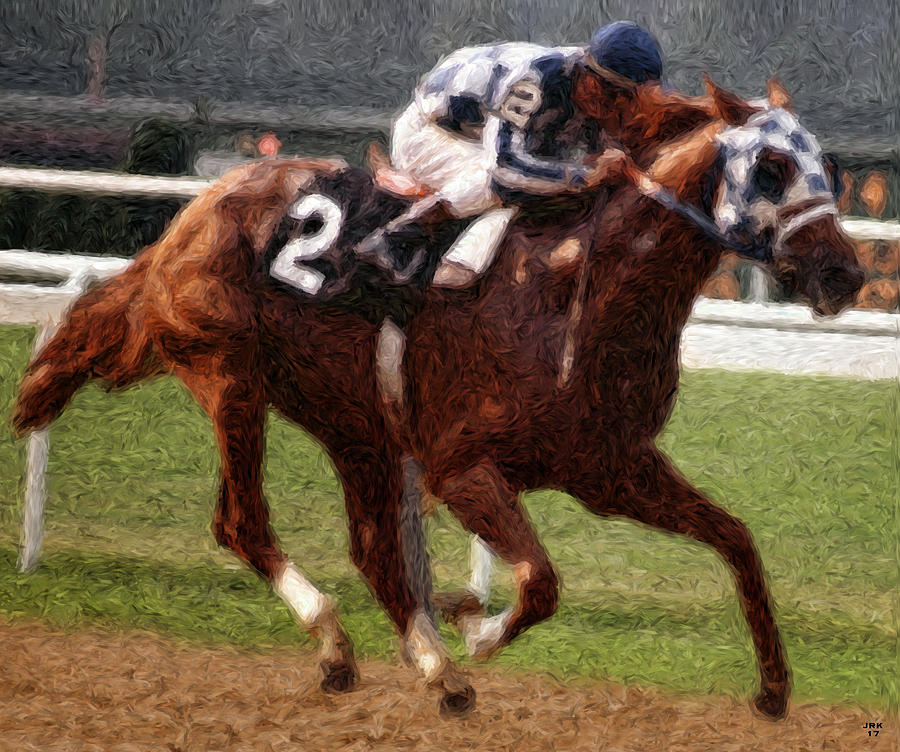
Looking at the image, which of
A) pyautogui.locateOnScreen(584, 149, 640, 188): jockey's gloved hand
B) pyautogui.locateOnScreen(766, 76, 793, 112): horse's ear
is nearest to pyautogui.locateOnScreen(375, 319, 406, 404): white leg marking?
pyautogui.locateOnScreen(584, 149, 640, 188): jockey's gloved hand

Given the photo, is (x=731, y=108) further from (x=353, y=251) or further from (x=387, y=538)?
(x=387, y=538)

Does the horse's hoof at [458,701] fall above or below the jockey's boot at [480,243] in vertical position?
below

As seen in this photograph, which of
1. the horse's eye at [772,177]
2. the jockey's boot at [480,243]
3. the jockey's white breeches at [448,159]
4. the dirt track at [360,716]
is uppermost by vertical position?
the horse's eye at [772,177]

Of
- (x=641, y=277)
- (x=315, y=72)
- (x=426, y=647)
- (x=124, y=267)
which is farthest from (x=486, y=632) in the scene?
(x=315, y=72)

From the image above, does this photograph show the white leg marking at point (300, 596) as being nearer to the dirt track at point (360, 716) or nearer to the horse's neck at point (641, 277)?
the dirt track at point (360, 716)

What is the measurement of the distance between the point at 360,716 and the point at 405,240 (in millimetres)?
745

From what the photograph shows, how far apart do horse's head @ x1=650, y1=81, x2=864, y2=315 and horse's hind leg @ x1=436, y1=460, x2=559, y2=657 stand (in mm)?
505

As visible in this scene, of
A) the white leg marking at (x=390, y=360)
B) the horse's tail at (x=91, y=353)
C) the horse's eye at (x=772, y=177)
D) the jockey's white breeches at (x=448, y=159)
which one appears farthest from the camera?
the horse's tail at (x=91, y=353)

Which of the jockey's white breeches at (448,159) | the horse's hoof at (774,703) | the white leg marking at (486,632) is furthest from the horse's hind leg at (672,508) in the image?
the jockey's white breeches at (448,159)

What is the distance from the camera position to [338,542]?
208 cm

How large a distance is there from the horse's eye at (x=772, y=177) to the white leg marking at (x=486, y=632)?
2.41 ft

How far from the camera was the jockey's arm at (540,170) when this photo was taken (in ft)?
5.59

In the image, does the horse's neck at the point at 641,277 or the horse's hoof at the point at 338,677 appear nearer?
the horse's neck at the point at 641,277

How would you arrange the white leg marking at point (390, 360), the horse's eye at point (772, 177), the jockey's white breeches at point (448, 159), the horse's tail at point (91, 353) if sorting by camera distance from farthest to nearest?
the horse's tail at point (91, 353) < the white leg marking at point (390, 360) < the jockey's white breeches at point (448, 159) < the horse's eye at point (772, 177)
